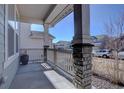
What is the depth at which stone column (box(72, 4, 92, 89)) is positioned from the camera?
9.90ft

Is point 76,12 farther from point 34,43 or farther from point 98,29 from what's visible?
point 34,43

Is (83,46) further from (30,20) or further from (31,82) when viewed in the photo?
(30,20)

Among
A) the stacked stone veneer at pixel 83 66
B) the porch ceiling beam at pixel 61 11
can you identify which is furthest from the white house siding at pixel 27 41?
the stacked stone veneer at pixel 83 66

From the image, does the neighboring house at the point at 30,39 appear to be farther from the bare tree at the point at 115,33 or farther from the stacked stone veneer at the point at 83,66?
the stacked stone veneer at the point at 83,66

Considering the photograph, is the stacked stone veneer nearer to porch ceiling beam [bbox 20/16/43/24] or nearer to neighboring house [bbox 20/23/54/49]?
porch ceiling beam [bbox 20/16/43/24]

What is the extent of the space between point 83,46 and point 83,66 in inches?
18.7

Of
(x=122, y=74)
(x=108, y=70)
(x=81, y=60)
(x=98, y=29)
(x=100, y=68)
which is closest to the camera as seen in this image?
(x=81, y=60)

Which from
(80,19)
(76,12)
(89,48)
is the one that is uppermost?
(76,12)

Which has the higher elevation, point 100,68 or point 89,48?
point 89,48

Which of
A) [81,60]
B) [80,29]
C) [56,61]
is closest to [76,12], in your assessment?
[80,29]

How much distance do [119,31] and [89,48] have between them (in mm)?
2683

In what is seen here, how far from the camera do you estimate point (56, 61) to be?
600cm

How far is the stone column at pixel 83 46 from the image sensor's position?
9.90ft

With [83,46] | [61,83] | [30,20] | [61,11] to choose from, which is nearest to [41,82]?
[61,83]
